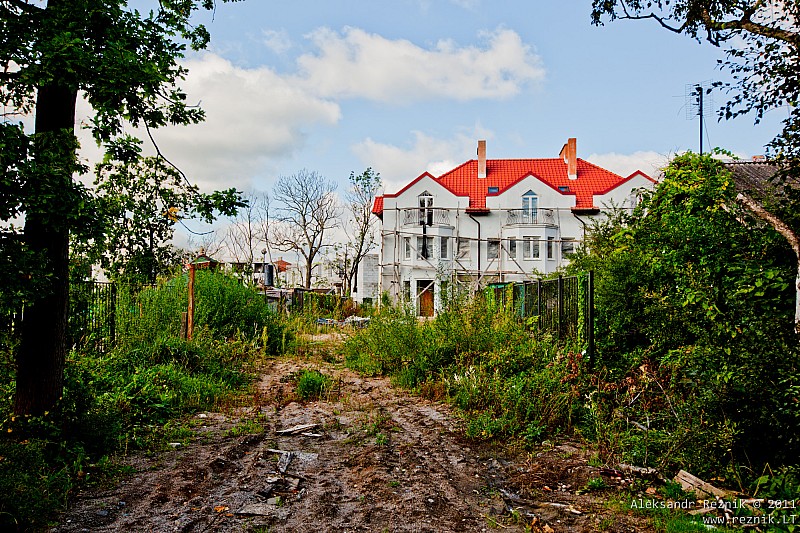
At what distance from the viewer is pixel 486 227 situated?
38406mm

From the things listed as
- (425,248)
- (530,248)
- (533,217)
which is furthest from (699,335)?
(533,217)

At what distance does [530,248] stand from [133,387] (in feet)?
105

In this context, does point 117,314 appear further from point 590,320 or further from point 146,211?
point 590,320

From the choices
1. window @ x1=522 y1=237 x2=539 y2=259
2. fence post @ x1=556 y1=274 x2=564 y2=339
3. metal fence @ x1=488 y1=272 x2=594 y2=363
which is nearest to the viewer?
metal fence @ x1=488 y1=272 x2=594 y2=363

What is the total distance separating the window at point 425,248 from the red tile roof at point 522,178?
339 centimetres

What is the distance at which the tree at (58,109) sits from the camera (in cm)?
500

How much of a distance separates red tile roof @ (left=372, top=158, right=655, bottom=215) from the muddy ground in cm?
3181

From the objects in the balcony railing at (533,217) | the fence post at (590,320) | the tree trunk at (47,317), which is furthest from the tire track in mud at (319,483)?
the balcony railing at (533,217)

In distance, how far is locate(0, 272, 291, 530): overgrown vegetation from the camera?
15.9 ft

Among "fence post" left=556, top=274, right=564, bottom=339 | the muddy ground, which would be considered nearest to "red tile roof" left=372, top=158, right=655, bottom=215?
"fence post" left=556, top=274, right=564, bottom=339

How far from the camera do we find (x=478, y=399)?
837 centimetres

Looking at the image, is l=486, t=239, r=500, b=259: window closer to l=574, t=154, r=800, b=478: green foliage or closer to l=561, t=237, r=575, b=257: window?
l=561, t=237, r=575, b=257: window

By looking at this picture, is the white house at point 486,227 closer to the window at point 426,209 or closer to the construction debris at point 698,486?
the window at point 426,209

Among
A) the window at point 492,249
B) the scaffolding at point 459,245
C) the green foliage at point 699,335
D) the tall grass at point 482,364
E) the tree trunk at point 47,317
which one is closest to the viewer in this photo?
the green foliage at point 699,335
